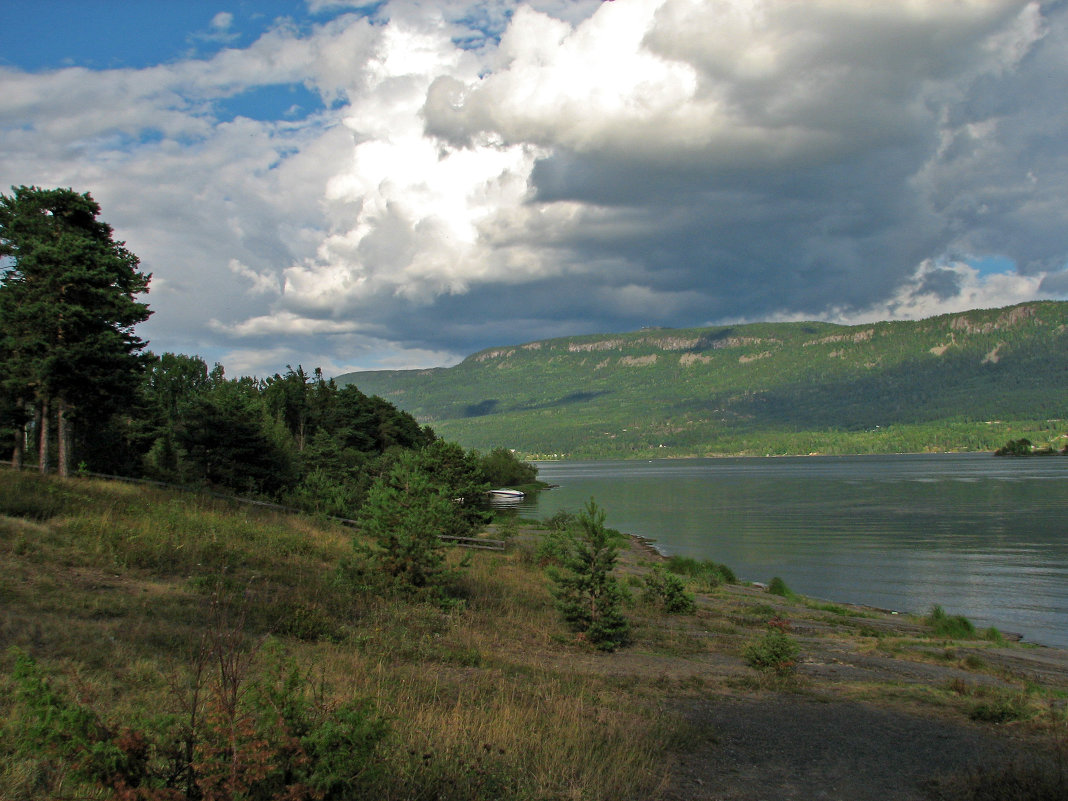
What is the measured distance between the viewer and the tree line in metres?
23.3

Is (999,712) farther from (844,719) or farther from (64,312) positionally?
(64,312)

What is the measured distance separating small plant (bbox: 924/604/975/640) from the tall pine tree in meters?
30.7

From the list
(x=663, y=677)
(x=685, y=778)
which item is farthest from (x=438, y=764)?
(x=663, y=677)

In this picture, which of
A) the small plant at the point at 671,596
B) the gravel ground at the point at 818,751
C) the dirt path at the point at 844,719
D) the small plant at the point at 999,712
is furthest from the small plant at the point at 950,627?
the gravel ground at the point at 818,751

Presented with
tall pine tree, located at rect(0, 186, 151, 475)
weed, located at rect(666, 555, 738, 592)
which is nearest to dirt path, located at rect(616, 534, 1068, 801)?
weed, located at rect(666, 555, 738, 592)

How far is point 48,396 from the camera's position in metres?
23.6

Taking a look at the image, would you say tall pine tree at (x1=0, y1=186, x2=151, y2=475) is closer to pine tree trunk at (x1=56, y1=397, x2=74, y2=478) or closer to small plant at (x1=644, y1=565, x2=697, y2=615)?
pine tree trunk at (x1=56, y1=397, x2=74, y2=478)

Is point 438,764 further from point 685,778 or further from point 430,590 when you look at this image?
point 430,590

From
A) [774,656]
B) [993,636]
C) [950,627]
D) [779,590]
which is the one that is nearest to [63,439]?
[774,656]

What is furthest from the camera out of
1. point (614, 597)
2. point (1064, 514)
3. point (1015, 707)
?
point (1064, 514)

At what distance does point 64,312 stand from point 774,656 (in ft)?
79.5

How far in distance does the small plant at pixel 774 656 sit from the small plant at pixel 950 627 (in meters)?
12.7

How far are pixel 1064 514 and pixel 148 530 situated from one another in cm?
7567

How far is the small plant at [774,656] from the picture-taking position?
1353 centimetres
